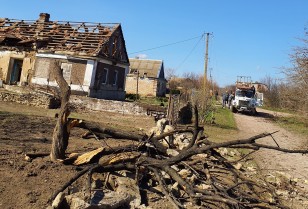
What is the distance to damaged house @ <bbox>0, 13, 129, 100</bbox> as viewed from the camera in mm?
23406

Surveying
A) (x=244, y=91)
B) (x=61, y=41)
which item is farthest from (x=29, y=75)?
(x=244, y=91)

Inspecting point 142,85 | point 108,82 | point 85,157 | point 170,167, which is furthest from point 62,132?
point 142,85

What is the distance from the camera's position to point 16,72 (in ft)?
83.8

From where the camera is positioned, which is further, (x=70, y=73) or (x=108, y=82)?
(x=108, y=82)

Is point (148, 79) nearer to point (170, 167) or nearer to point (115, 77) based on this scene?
point (115, 77)

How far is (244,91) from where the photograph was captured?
1267 inches

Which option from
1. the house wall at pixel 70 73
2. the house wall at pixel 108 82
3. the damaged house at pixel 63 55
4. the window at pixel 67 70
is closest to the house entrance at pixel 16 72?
the damaged house at pixel 63 55

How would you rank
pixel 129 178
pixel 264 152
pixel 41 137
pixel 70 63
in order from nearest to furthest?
1. pixel 129 178
2. pixel 41 137
3. pixel 264 152
4. pixel 70 63

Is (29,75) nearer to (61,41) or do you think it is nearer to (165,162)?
(61,41)

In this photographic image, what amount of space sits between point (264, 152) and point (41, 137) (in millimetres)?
8962

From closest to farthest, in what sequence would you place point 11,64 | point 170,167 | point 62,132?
point 170,167
point 62,132
point 11,64

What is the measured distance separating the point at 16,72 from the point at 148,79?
23.4m

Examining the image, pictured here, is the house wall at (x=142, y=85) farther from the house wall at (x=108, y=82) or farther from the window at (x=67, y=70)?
the window at (x=67, y=70)

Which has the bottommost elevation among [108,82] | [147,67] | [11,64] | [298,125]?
[298,125]
